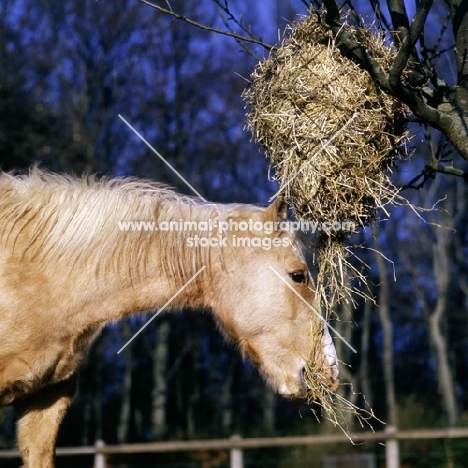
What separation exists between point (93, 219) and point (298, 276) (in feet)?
5.00

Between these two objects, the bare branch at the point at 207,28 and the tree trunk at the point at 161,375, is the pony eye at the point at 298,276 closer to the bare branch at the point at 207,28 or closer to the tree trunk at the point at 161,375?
the bare branch at the point at 207,28

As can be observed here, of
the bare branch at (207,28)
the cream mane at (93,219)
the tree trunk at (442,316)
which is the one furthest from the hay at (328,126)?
the tree trunk at (442,316)

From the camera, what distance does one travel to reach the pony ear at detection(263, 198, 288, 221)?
504cm

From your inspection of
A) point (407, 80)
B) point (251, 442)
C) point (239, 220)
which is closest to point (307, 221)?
point (239, 220)

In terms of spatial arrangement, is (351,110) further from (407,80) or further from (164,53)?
(164,53)

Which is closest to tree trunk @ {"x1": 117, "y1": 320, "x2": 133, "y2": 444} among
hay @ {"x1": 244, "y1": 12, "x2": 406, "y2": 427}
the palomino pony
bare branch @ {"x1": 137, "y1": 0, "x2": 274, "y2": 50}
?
the palomino pony

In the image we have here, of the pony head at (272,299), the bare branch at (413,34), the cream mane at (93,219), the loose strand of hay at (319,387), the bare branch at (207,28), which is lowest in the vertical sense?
the loose strand of hay at (319,387)

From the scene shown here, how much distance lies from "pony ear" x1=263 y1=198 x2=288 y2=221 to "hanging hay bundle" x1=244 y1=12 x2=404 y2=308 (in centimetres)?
28

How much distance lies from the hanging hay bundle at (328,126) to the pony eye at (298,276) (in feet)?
1.40

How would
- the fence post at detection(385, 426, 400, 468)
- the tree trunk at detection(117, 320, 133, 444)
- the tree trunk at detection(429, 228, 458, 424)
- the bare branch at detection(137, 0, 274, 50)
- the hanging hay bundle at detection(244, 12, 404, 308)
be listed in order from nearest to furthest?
the hanging hay bundle at detection(244, 12, 404, 308) → the bare branch at detection(137, 0, 274, 50) → the fence post at detection(385, 426, 400, 468) → the tree trunk at detection(117, 320, 133, 444) → the tree trunk at detection(429, 228, 458, 424)

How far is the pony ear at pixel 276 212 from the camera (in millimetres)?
5039

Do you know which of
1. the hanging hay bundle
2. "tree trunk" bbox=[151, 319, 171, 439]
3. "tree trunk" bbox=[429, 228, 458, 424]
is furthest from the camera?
"tree trunk" bbox=[429, 228, 458, 424]

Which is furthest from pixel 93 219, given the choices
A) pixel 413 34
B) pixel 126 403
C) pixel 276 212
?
pixel 126 403

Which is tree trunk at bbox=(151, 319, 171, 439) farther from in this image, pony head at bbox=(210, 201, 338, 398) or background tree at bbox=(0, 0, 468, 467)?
pony head at bbox=(210, 201, 338, 398)
